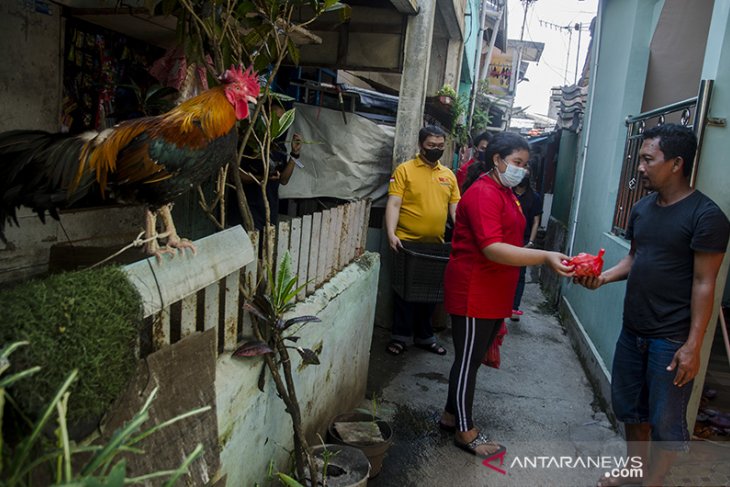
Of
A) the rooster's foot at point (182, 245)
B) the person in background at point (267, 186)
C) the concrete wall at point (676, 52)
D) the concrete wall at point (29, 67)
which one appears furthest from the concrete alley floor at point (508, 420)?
the concrete wall at point (29, 67)

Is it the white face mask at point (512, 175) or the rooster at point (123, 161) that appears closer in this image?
the rooster at point (123, 161)

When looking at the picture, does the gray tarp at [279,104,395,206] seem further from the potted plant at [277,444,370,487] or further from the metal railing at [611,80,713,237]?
the potted plant at [277,444,370,487]

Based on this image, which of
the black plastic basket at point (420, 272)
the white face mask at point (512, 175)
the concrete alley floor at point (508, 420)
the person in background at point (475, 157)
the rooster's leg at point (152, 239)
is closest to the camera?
the rooster's leg at point (152, 239)

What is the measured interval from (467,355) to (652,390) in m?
1.06

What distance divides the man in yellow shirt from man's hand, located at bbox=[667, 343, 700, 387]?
2.59 m

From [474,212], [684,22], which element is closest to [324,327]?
[474,212]

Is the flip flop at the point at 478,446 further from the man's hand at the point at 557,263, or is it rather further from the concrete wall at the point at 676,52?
the concrete wall at the point at 676,52

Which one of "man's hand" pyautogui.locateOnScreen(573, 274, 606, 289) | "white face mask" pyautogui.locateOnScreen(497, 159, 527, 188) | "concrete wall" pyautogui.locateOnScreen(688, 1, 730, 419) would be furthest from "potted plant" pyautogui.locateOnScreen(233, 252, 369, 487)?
"concrete wall" pyautogui.locateOnScreen(688, 1, 730, 419)

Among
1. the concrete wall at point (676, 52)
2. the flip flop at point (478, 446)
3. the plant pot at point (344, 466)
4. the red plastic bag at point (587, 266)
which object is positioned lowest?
the flip flop at point (478, 446)

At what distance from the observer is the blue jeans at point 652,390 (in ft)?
8.76

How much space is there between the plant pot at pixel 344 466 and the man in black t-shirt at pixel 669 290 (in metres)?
1.56

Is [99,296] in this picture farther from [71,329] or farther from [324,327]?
[324,327]

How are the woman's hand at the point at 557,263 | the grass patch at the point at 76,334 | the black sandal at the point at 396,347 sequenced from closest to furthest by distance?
the grass patch at the point at 76,334 → the woman's hand at the point at 557,263 → the black sandal at the point at 396,347

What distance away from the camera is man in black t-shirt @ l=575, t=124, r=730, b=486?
258cm
